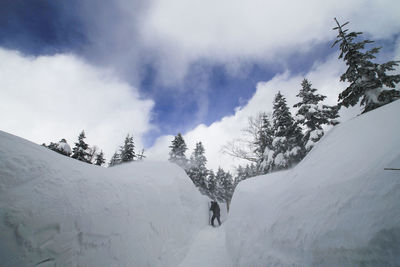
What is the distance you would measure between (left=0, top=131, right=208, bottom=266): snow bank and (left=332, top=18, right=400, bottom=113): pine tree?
37.1 ft

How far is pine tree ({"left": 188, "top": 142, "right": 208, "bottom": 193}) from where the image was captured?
80.6ft

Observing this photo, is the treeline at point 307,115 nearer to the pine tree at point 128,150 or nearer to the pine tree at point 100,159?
the pine tree at point 128,150

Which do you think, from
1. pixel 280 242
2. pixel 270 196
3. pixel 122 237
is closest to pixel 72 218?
pixel 122 237

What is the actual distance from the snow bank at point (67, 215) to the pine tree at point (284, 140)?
Answer: 1222 cm

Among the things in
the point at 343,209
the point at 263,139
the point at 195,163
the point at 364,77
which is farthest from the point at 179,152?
the point at 343,209

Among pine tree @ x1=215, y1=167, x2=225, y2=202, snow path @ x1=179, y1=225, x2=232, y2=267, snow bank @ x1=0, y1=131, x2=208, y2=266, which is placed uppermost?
pine tree @ x1=215, y1=167, x2=225, y2=202

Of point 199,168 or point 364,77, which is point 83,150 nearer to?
point 199,168

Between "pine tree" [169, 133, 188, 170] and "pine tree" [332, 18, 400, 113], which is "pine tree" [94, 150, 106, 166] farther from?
"pine tree" [332, 18, 400, 113]

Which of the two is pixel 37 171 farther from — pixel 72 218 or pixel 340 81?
pixel 340 81

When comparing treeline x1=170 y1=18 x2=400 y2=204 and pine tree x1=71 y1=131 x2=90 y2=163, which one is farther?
Answer: pine tree x1=71 y1=131 x2=90 y2=163

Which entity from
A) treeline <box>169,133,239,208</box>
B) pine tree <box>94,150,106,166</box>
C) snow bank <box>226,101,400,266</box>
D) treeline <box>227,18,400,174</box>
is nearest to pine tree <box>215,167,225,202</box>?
treeline <box>169,133,239,208</box>

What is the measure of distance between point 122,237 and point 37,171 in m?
2.11

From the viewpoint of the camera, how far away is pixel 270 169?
46.9 ft

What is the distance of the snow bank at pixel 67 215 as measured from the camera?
1936mm
